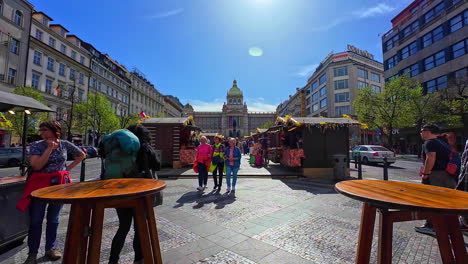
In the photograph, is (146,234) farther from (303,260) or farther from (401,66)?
(401,66)

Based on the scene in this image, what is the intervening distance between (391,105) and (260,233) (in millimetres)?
30361

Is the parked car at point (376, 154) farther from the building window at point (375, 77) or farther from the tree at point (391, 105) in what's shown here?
the building window at point (375, 77)

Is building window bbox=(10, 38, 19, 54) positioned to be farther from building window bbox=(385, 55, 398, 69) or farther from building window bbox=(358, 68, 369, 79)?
building window bbox=(358, 68, 369, 79)

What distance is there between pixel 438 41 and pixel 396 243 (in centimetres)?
3715

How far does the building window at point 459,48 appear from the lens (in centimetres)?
2435

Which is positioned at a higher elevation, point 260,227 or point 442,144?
point 442,144

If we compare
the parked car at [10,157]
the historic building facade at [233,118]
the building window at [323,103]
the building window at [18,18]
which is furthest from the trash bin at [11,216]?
the historic building facade at [233,118]

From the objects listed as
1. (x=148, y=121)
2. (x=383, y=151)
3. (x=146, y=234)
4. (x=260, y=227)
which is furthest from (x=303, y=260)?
(x=383, y=151)

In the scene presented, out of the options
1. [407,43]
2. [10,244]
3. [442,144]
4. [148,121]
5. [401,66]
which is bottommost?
[10,244]

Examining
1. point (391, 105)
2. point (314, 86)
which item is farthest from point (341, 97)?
point (391, 105)

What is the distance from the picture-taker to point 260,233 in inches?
149

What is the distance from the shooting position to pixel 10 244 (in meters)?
3.31

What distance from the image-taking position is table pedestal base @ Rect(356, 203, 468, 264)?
1.90 m

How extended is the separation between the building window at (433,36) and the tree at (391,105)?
7502mm
